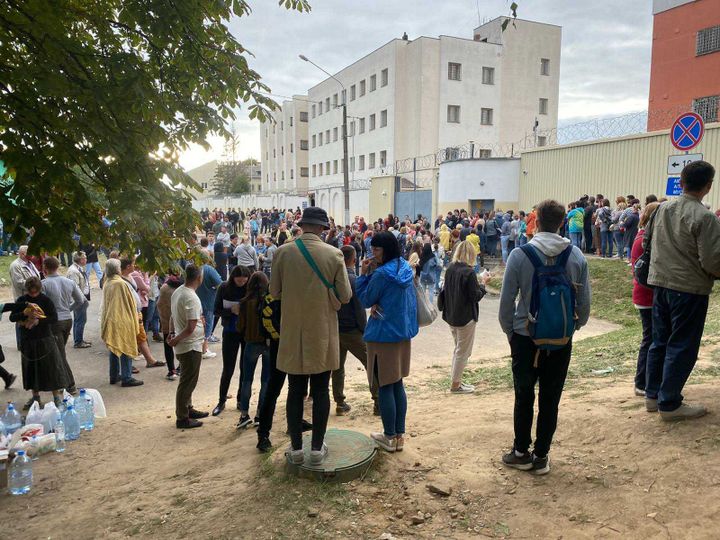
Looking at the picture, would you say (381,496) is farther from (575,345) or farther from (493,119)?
(493,119)

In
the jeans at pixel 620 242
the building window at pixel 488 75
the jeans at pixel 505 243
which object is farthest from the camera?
the building window at pixel 488 75

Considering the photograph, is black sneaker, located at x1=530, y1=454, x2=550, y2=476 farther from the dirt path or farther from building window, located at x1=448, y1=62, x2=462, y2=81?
building window, located at x1=448, y1=62, x2=462, y2=81

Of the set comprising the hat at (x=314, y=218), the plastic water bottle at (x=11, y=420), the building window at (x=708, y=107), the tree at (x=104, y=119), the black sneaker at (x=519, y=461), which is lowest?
the plastic water bottle at (x=11, y=420)

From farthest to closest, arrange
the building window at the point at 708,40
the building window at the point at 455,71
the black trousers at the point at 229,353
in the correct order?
1. the building window at the point at 455,71
2. the building window at the point at 708,40
3. the black trousers at the point at 229,353

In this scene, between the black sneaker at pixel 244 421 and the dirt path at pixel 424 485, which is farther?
the black sneaker at pixel 244 421

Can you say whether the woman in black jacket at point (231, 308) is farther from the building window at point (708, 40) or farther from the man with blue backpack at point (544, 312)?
the building window at point (708, 40)

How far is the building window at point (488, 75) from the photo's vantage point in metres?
39.0

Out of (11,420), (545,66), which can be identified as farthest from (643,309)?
(545,66)

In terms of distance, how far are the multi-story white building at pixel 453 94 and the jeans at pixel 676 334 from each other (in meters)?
30.7

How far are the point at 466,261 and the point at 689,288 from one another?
9.69ft

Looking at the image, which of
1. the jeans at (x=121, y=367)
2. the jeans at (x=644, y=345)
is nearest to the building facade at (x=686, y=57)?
the jeans at (x=644, y=345)

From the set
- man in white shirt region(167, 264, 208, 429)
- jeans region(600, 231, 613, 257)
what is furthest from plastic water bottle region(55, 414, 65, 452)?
jeans region(600, 231, 613, 257)

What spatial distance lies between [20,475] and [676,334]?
572 centimetres

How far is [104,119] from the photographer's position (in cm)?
418
